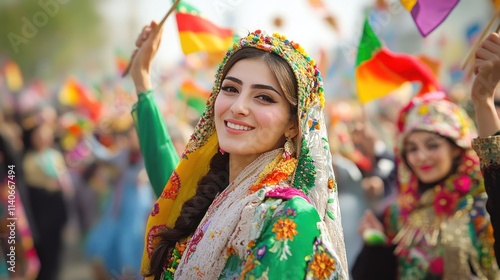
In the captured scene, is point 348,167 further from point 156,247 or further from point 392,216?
point 156,247

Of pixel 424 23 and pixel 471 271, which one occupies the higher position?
pixel 424 23

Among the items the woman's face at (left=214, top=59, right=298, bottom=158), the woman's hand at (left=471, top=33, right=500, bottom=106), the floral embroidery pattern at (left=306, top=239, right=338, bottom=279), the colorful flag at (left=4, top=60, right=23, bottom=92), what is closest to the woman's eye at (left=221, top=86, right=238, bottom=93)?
the woman's face at (left=214, top=59, right=298, bottom=158)

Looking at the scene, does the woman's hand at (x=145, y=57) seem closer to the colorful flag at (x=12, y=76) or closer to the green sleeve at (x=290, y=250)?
the green sleeve at (x=290, y=250)

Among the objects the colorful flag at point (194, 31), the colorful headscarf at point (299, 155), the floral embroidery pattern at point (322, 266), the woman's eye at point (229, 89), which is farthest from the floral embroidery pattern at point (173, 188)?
the colorful flag at point (194, 31)

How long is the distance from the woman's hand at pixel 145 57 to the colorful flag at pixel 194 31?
71cm

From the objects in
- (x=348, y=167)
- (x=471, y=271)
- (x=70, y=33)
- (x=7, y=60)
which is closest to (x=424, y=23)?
(x=471, y=271)

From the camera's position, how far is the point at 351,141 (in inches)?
267

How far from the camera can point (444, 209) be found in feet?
12.9

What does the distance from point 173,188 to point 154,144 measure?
0.37 metres

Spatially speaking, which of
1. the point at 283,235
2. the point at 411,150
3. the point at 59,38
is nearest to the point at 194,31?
the point at 411,150

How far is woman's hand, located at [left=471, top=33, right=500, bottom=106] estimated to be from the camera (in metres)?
2.47

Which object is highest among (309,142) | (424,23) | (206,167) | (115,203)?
(424,23)

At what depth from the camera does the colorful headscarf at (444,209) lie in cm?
355

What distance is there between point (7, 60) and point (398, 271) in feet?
27.5
